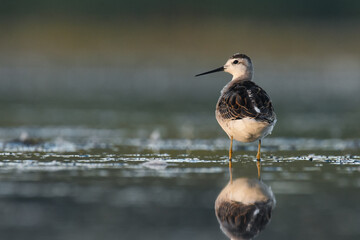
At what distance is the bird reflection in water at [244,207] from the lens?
21.6 ft

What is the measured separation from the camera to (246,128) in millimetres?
10680

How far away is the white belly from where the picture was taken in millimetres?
10570

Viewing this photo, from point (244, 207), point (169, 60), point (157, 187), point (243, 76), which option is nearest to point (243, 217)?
point (244, 207)

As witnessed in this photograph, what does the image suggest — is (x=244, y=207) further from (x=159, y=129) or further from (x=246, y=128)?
(x=159, y=129)

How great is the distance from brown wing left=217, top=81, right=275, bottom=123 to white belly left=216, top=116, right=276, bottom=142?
0.07 meters

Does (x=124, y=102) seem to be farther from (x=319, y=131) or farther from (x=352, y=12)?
(x=352, y=12)

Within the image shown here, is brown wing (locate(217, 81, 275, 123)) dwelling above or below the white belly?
above

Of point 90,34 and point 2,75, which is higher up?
point 90,34

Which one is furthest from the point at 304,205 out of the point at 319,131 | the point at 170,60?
the point at 170,60

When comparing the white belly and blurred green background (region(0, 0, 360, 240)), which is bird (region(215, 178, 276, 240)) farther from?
the white belly

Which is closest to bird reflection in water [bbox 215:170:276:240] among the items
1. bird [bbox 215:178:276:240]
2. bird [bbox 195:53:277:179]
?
bird [bbox 215:178:276:240]

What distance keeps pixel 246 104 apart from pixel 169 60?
35384 mm

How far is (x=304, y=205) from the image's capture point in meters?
7.64

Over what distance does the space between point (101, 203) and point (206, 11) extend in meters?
51.2
